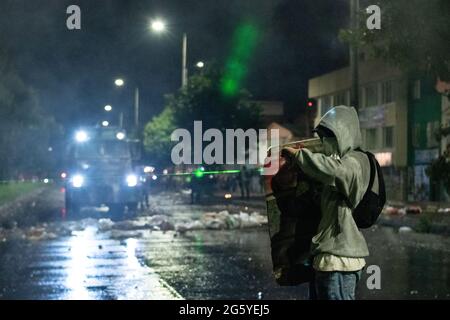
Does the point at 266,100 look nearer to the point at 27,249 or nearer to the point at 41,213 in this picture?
the point at 41,213

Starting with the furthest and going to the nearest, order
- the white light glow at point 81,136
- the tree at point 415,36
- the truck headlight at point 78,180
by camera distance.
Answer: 1. the white light glow at point 81,136
2. the truck headlight at point 78,180
3. the tree at point 415,36

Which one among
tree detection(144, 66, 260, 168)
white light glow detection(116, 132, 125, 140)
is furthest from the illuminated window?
white light glow detection(116, 132, 125, 140)

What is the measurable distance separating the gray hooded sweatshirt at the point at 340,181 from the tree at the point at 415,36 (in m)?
7.09

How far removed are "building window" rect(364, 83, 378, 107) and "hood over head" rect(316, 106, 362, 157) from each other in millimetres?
42047

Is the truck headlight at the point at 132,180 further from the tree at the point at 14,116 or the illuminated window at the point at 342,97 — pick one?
the illuminated window at the point at 342,97

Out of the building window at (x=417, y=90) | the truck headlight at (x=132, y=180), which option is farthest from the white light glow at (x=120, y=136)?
the building window at (x=417, y=90)

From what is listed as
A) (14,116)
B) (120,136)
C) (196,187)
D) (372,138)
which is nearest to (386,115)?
(372,138)

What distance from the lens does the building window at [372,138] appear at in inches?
1828

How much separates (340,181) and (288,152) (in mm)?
344

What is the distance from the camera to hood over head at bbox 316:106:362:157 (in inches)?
189

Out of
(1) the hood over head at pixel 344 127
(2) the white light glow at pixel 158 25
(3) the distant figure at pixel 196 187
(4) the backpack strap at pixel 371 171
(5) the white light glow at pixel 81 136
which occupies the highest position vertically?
(2) the white light glow at pixel 158 25

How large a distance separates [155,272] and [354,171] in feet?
23.2

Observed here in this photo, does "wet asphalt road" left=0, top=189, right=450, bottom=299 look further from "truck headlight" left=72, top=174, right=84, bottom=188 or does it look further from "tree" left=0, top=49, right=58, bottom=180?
"tree" left=0, top=49, right=58, bottom=180
